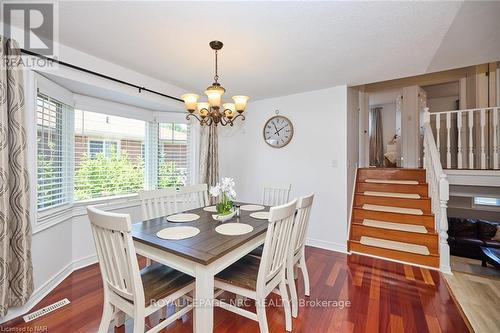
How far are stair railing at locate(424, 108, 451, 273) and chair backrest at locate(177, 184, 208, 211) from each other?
284cm

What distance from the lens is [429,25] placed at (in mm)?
1761

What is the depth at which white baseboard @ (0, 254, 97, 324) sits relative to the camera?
5.82 ft

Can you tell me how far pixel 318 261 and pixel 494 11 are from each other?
9.29ft

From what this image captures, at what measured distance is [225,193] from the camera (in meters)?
2.06

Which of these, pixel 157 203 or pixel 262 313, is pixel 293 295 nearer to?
pixel 262 313

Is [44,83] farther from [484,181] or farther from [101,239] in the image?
[484,181]

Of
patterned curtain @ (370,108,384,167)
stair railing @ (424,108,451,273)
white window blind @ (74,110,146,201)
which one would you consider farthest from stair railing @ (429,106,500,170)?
white window blind @ (74,110,146,201)

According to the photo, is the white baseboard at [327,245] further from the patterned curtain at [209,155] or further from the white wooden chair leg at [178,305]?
the white wooden chair leg at [178,305]

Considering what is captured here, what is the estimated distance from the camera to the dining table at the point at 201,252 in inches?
50.6

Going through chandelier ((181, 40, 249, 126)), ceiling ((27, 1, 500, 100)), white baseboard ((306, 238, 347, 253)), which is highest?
ceiling ((27, 1, 500, 100))

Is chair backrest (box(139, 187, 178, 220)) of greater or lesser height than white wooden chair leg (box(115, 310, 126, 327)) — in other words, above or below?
above

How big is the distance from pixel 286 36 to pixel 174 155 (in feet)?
8.30

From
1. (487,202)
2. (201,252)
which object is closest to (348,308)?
(201,252)

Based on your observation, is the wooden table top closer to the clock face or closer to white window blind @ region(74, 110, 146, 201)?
white window blind @ region(74, 110, 146, 201)
